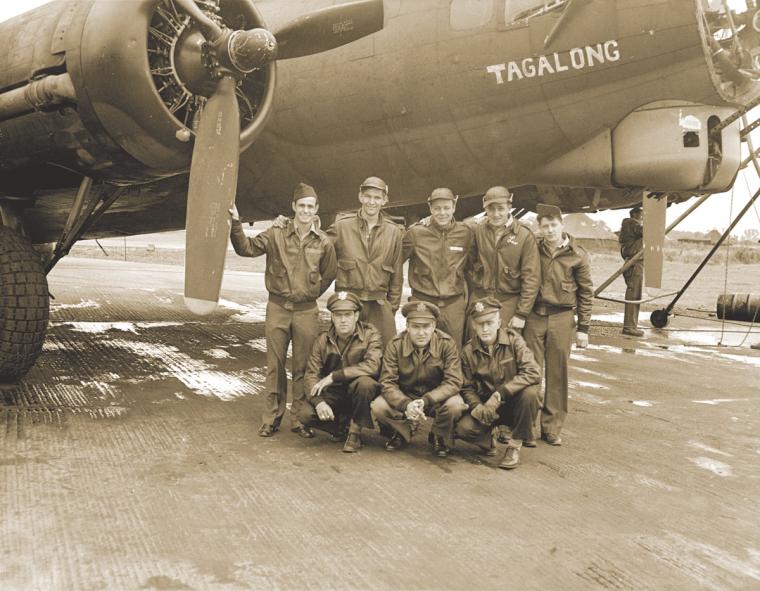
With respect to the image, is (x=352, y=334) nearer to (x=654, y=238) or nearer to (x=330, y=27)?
(x=330, y=27)

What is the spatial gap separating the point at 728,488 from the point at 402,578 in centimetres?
227

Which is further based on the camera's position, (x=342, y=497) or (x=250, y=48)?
(x=250, y=48)

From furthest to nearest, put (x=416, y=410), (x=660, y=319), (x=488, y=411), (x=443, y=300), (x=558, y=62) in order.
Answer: (x=660, y=319) < (x=558, y=62) < (x=443, y=300) < (x=488, y=411) < (x=416, y=410)

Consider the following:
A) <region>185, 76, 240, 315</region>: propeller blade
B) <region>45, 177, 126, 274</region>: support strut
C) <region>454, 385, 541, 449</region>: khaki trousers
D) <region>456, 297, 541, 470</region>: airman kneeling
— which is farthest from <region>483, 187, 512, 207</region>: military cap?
<region>45, 177, 126, 274</region>: support strut

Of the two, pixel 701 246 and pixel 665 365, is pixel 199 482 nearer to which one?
pixel 665 365

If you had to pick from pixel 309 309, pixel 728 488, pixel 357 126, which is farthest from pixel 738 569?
pixel 357 126

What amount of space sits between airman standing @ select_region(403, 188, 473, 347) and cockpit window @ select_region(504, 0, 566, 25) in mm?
1767

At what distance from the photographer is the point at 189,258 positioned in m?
5.16

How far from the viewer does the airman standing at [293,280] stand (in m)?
5.04

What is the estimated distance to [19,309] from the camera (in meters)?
5.61

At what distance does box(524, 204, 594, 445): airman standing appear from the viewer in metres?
5.09

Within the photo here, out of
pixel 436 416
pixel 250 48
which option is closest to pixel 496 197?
pixel 436 416

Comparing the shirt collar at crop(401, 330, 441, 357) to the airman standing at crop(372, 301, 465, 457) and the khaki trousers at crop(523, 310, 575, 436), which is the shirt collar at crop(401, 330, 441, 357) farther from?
the khaki trousers at crop(523, 310, 575, 436)

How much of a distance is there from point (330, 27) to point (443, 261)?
82.7 inches
